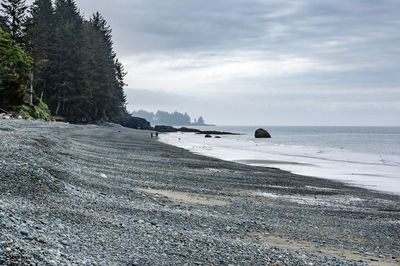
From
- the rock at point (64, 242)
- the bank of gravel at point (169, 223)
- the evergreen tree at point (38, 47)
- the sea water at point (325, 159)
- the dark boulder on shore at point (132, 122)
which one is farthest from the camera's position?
the dark boulder on shore at point (132, 122)

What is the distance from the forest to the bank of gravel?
27.3m

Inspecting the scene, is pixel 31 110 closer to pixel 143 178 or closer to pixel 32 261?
pixel 143 178

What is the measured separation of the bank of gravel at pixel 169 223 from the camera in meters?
4.31

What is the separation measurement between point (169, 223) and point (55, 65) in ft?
184

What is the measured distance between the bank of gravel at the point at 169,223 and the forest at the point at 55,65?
27.3 metres

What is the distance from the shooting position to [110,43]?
89.1 meters

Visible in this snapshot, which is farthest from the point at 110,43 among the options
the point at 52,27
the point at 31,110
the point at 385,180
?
the point at 385,180

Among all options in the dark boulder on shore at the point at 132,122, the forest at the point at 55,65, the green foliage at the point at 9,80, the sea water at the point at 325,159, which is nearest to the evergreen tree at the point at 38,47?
the forest at the point at 55,65

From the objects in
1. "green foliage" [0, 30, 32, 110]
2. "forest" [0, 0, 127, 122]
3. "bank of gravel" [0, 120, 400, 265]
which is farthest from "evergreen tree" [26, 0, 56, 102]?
"bank of gravel" [0, 120, 400, 265]

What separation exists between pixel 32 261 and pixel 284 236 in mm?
4509

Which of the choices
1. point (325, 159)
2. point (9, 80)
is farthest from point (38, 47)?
point (325, 159)

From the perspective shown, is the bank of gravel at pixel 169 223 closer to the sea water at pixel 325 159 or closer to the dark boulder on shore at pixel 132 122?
the sea water at pixel 325 159

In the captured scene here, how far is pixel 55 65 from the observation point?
55062mm

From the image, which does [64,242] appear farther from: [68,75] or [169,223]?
[68,75]
